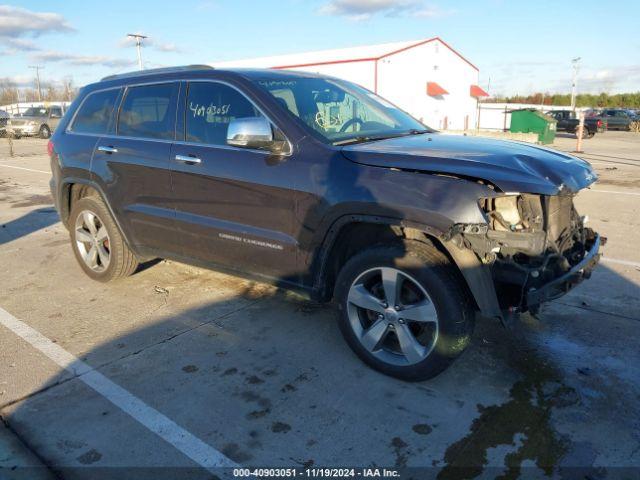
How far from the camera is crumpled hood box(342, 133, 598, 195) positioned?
2.74m

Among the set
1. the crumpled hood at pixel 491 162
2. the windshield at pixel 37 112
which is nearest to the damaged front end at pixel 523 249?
the crumpled hood at pixel 491 162

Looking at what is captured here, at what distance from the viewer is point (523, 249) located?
9.44ft

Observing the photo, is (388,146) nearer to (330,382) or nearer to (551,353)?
(330,382)

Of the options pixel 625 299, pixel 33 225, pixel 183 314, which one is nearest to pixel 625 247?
pixel 625 299

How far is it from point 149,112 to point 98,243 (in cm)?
142

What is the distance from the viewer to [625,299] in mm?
4391

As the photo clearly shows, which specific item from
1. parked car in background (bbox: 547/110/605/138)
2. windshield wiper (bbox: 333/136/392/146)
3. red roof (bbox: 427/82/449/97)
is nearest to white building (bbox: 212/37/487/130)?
red roof (bbox: 427/82/449/97)

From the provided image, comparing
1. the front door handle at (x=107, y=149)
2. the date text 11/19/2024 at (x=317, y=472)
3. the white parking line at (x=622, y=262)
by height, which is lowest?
the date text 11/19/2024 at (x=317, y=472)

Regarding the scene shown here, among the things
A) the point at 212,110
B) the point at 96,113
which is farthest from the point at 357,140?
the point at 96,113

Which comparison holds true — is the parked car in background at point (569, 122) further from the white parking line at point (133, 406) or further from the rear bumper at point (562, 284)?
the white parking line at point (133, 406)

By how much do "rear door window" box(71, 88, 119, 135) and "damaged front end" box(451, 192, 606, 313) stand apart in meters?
3.39

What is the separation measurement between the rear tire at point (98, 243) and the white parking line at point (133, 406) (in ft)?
3.14

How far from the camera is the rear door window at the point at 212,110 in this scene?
3.73 meters

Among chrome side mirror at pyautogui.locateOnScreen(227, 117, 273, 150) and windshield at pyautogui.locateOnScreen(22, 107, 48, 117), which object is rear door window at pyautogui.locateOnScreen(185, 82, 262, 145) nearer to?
chrome side mirror at pyautogui.locateOnScreen(227, 117, 273, 150)
